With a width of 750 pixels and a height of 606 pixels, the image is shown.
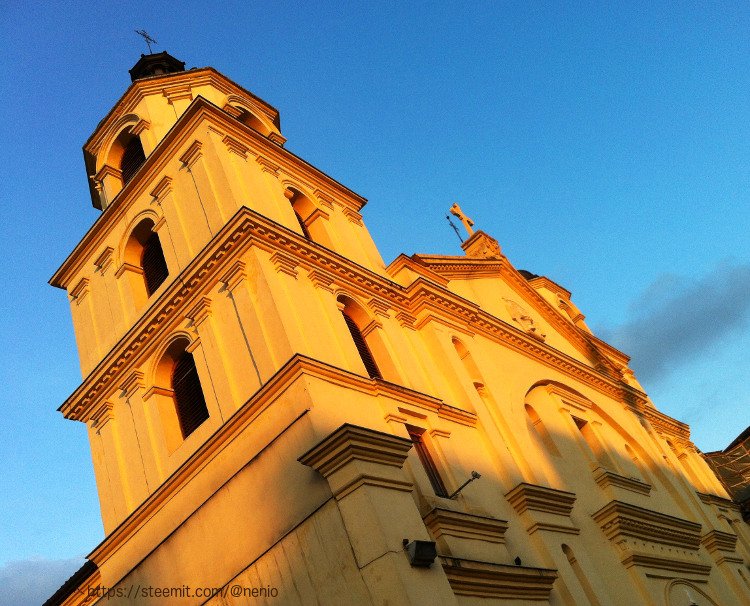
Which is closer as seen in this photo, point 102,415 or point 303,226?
point 102,415

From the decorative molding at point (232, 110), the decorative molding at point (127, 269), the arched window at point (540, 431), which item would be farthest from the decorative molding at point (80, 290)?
the arched window at point (540, 431)

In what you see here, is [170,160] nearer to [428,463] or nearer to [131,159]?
[131,159]

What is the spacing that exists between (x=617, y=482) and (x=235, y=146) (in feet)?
44.2

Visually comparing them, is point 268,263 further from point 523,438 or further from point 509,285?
point 509,285

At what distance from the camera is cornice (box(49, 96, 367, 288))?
20.3m

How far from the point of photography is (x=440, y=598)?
41.7 ft

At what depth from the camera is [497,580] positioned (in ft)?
49.4

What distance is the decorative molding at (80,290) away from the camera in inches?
862

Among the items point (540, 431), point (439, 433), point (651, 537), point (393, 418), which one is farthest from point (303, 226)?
point (651, 537)

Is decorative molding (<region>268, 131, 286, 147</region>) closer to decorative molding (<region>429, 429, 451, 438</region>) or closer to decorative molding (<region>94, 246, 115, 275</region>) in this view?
decorative molding (<region>94, 246, 115, 275</region>)

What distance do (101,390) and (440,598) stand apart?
1031cm

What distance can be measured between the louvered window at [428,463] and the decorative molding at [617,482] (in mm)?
7202

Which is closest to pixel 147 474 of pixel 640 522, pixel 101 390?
pixel 101 390

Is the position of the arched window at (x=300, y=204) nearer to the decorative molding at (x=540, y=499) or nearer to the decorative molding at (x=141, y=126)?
the decorative molding at (x=141, y=126)
